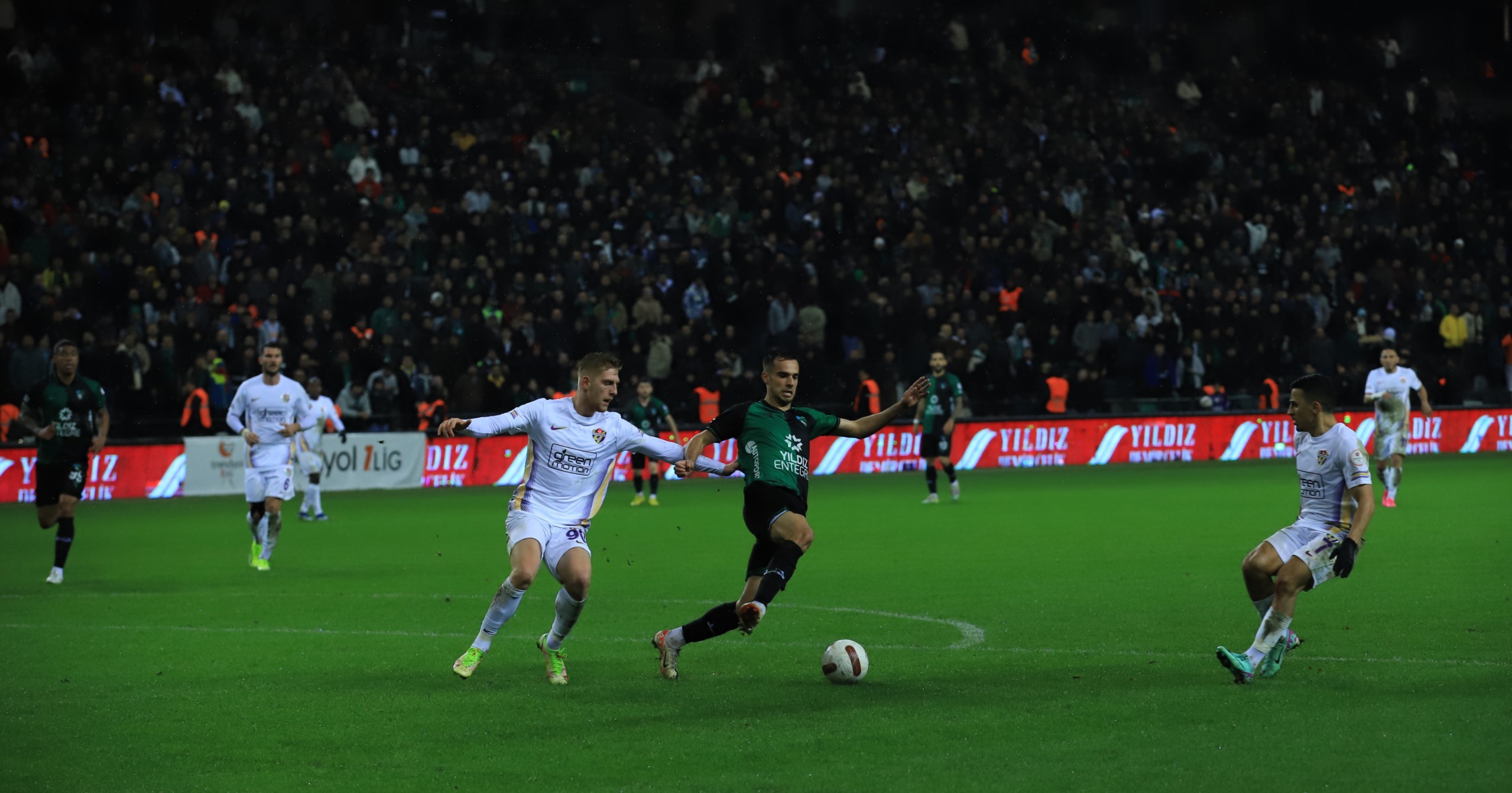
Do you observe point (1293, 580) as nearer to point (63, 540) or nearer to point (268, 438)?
point (268, 438)

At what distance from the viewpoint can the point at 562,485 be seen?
991 centimetres

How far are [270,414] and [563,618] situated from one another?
26.8 ft

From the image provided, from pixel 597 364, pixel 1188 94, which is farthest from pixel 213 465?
pixel 1188 94

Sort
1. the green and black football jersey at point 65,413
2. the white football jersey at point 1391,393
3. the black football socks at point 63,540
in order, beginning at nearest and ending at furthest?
the black football socks at point 63,540, the green and black football jersey at point 65,413, the white football jersey at point 1391,393

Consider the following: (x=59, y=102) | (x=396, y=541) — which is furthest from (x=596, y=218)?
(x=396, y=541)

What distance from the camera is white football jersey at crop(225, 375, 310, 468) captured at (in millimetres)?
16750

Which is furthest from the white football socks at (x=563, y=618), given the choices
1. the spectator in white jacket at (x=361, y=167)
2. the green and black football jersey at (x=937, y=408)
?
the spectator in white jacket at (x=361, y=167)

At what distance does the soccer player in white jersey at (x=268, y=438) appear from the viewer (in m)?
16.6

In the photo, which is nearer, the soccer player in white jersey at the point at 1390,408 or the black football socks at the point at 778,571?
the black football socks at the point at 778,571

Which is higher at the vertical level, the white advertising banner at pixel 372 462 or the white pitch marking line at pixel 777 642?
the white advertising banner at pixel 372 462

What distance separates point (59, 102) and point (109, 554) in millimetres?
12633

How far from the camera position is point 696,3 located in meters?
38.4

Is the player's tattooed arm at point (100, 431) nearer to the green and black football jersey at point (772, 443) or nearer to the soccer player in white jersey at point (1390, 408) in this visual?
the green and black football jersey at point (772, 443)

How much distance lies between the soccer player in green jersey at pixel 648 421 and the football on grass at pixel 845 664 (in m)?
14.5
